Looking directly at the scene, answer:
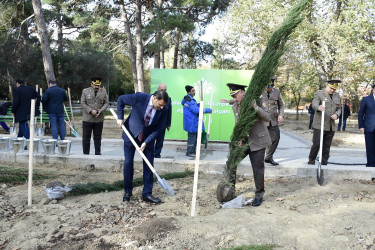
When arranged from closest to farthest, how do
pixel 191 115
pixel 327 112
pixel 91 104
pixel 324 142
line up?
pixel 327 112
pixel 324 142
pixel 91 104
pixel 191 115

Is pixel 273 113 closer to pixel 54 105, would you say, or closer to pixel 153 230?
pixel 153 230

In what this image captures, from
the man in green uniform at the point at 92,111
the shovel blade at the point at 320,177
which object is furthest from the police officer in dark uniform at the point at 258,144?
the man in green uniform at the point at 92,111

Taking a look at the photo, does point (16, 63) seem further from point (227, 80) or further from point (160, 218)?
point (160, 218)

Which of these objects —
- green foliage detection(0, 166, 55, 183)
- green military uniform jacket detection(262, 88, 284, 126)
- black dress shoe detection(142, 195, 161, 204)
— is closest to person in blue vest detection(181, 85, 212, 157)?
green military uniform jacket detection(262, 88, 284, 126)

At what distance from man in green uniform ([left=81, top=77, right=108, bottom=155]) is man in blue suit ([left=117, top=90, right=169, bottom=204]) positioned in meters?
2.50

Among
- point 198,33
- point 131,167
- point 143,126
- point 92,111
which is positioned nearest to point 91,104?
point 92,111

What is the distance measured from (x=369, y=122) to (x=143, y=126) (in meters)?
4.40

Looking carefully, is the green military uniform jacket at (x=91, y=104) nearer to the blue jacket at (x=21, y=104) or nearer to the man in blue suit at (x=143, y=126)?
the blue jacket at (x=21, y=104)

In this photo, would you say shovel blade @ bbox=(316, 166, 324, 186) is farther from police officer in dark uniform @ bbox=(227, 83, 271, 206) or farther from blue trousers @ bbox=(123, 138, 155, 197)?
blue trousers @ bbox=(123, 138, 155, 197)

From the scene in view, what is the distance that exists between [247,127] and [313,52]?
15.4 meters

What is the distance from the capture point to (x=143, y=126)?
13.7 feet

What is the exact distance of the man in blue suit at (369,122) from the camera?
579 centimetres

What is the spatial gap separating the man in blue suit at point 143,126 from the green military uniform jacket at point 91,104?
8.21 feet

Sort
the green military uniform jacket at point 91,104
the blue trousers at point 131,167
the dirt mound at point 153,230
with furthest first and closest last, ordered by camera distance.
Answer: the green military uniform jacket at point 91,104 < the blue trousers at point 131,167 < the dirt mound at point 153,230
